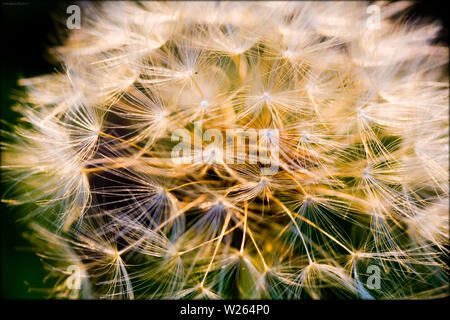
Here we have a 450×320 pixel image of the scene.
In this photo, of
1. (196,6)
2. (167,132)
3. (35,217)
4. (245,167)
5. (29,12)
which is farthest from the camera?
(29,12)

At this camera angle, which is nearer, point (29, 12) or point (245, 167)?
point (245, 167)

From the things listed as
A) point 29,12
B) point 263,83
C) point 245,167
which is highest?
point 29,12

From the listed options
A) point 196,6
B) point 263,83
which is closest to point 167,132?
point 263,83

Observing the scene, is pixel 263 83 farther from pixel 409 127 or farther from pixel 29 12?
pixel 29 12

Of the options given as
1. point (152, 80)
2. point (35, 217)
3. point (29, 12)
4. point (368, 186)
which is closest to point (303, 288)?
point (368, 186)

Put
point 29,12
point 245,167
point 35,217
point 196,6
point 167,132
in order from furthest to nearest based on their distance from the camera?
point 29,12 < point 196,6 < point 35,217 < point 167,132 < point 245,167

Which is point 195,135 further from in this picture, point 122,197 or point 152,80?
point 122,197

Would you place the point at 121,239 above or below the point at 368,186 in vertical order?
below
